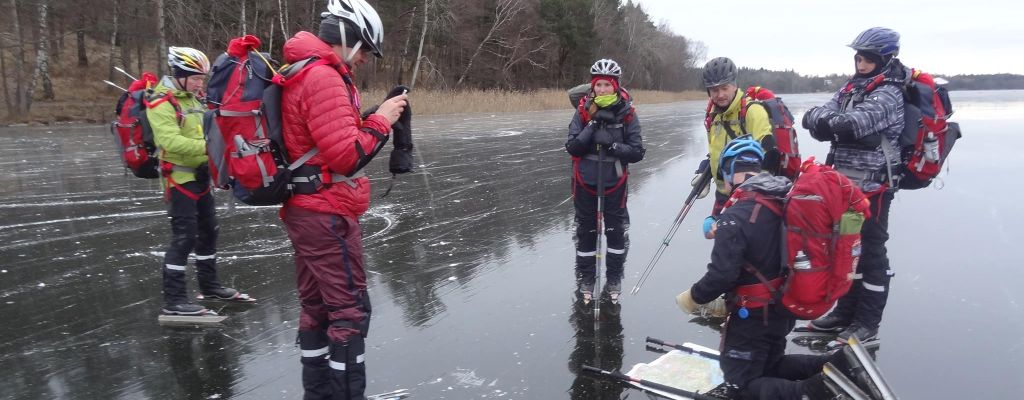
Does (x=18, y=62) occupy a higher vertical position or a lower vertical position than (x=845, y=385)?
higher

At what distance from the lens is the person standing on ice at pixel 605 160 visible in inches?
211

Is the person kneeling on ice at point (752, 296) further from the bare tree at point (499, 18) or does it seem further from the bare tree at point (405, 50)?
the bare tree at point (499, 18)

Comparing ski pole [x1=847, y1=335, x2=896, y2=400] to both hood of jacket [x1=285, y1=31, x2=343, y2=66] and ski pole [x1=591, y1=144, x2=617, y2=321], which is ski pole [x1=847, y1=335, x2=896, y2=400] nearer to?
ski pole [x1=591, y1=144, x2=617, y2=321]

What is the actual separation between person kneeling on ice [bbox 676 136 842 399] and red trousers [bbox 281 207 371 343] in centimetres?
165

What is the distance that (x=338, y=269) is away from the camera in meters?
3.29

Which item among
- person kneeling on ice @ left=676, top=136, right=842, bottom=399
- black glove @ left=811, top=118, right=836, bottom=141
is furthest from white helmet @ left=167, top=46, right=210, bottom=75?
black glove @ left=811, top=118, right=836, bottom=141

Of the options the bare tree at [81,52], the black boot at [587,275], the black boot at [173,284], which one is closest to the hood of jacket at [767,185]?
the black boot at [587,275]

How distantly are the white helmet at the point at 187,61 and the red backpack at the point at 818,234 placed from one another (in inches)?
156

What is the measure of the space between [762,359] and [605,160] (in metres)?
2.29

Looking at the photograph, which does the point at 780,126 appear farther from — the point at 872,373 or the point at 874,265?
the point at 872,373

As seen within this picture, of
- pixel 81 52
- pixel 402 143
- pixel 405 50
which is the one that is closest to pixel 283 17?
pixel 405 50

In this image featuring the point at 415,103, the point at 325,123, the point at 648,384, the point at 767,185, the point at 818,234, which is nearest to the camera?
the point at 325,123

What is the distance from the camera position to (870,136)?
4.62 meters

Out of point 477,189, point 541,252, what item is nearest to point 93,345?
point 541,252
